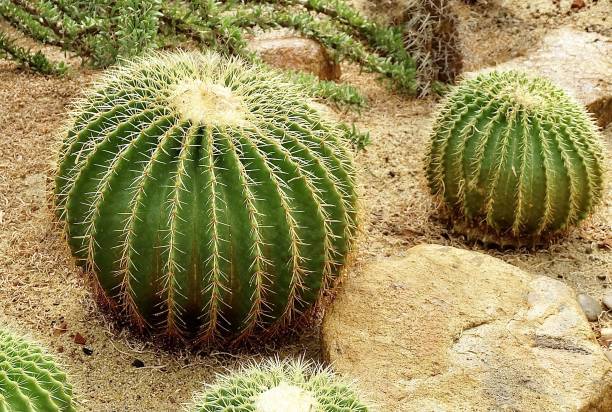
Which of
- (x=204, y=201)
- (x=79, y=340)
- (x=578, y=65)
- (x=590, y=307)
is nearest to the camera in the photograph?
(x=204, y=201)

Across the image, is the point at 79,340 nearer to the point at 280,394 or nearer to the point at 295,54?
the point at 280,394

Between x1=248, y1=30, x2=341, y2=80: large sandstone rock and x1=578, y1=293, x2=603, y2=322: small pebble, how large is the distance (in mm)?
2344

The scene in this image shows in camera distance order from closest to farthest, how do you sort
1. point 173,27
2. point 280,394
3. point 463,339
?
point 280,394
point 463,339
point 173,27

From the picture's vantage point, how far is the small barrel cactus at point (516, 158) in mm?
3539

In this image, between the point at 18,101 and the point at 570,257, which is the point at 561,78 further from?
the point at 18,101

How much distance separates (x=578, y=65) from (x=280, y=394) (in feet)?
12.4

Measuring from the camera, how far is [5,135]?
4359 millimetres

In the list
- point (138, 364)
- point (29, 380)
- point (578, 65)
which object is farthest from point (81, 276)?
point (578, 65)

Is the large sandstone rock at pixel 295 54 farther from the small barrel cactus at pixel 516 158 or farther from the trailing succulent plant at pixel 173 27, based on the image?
the small barrel cactus at pixel 516 158

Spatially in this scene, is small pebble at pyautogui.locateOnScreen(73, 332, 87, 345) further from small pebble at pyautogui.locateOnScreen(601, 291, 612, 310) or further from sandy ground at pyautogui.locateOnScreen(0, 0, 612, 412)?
small pebble at pyautogui.locateOnScreen(601, 291, 612, 310)

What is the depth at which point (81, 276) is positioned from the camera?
2996mm

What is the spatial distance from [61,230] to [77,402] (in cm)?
59

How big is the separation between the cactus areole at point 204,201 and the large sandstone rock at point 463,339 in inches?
8.6

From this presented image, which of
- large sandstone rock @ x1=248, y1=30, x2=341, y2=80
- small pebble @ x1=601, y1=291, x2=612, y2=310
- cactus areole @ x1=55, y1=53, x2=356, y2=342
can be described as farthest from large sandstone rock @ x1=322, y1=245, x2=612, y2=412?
large sandstone rock @ x1=248, y1=30, x2=341, y2=80
